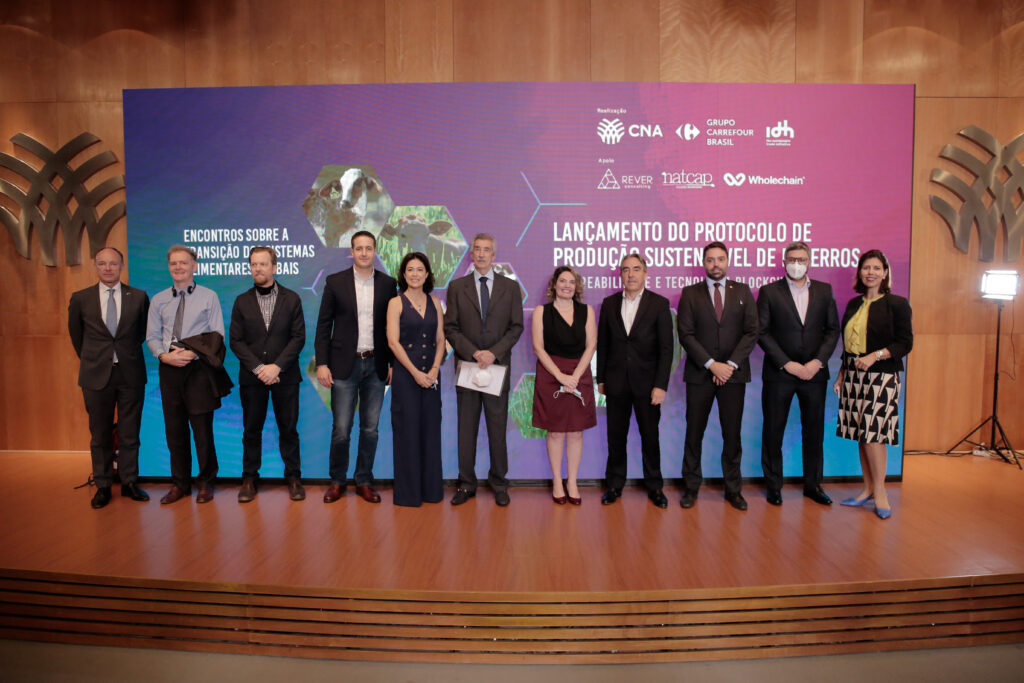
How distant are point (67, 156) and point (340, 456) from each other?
12.9ft

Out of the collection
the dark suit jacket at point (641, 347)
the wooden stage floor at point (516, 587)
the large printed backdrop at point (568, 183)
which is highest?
the large printed backdrop at point (568, 183)

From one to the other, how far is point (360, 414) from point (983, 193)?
19.0 feet

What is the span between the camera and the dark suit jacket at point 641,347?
3.88 meters

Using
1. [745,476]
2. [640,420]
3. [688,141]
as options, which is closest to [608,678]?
[640,420]

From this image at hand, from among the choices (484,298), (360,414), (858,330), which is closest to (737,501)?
(858,330)

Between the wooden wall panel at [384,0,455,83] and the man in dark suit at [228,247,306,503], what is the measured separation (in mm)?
2102

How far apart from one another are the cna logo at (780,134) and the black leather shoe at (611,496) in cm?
292

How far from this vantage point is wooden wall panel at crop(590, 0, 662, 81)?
4812 mm

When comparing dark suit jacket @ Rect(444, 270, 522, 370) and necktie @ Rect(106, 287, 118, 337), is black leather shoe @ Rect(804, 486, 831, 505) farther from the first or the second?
necktie @ Rect(106, 287, 118, 337)

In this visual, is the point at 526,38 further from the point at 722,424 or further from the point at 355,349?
the point at 722,424

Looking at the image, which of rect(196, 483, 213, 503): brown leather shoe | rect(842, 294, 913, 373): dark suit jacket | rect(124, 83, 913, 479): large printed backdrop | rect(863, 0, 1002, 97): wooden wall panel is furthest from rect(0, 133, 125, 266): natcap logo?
rect(863, 0, 1002, 97): wooden wall panel

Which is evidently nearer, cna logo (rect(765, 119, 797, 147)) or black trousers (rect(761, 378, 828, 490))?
black trousers (rect(761, 378, 828, 490))

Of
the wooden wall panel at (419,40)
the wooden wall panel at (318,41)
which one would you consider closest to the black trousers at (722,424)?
the wooden wall panel at (419,40)

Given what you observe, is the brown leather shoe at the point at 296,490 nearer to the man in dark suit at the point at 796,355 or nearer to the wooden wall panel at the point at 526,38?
the man in dark suit at the point at 796,355
